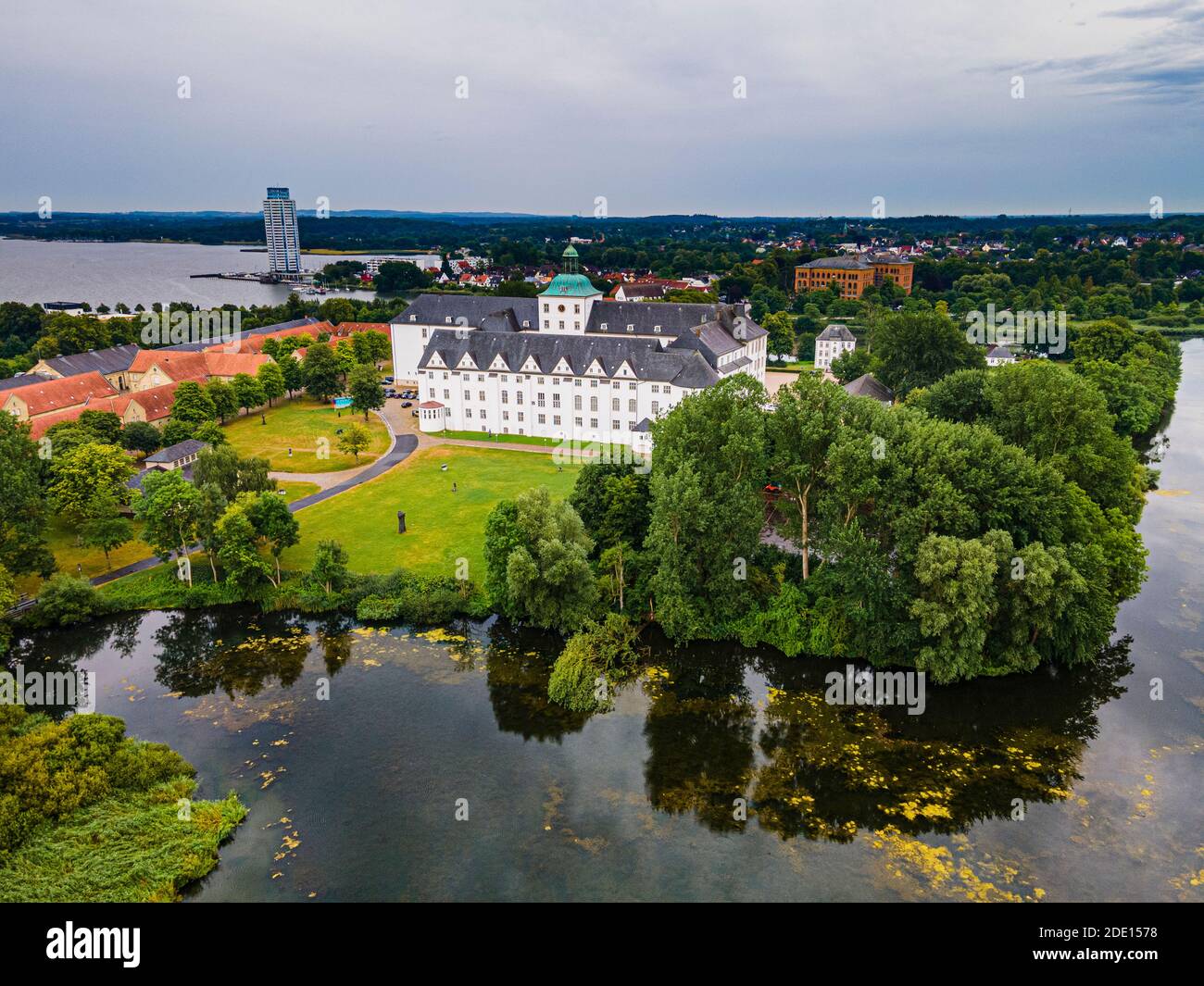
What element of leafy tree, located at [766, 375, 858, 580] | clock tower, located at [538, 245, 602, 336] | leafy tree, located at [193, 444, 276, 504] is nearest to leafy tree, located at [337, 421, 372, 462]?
leafy tree, located at [193, 444, 276, 504]

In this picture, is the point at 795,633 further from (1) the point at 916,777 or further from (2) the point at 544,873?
(2) the point at 544,873

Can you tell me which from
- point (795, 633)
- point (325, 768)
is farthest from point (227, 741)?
point (795, 633)

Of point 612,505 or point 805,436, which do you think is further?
point 612,505

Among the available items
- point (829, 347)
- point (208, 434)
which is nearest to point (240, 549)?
point (208, 434)

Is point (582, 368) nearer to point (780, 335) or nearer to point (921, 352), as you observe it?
point (921, 352)

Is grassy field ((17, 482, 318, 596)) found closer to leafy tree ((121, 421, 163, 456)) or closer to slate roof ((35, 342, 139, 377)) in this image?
leafy tree ((121, 421, 163, 456))

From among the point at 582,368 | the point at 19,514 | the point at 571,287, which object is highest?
the point at 571,287
